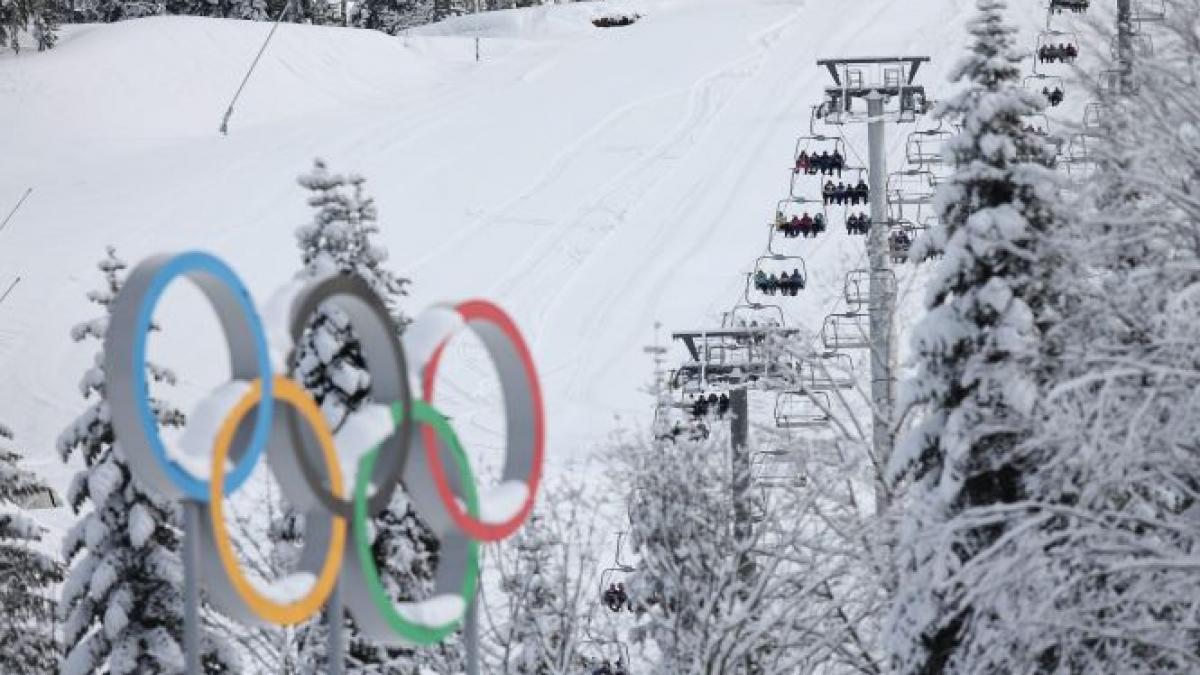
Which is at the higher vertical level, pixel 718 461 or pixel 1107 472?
pixel 1107 472

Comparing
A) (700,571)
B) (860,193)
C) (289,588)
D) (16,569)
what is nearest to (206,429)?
(289,588)

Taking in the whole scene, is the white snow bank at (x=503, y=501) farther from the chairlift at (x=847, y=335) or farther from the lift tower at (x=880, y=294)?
the chairlift at (x=847, y=335)

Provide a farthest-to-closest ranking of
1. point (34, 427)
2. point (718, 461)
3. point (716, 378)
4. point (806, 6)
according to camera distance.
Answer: point (806, 6) < point (34, 427) < point (718, 461) < point (716, 378)

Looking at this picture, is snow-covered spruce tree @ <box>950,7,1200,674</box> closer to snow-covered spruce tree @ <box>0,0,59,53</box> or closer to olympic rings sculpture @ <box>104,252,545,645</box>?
olympic rings sculpture @ <box>104,252,545,645</box>

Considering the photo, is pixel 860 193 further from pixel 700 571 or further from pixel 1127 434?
pixel 1127 434

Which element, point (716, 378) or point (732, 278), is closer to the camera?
point (716, 378)

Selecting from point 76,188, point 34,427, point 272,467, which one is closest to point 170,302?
point 34,427

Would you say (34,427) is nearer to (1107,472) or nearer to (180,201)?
(180,201)
